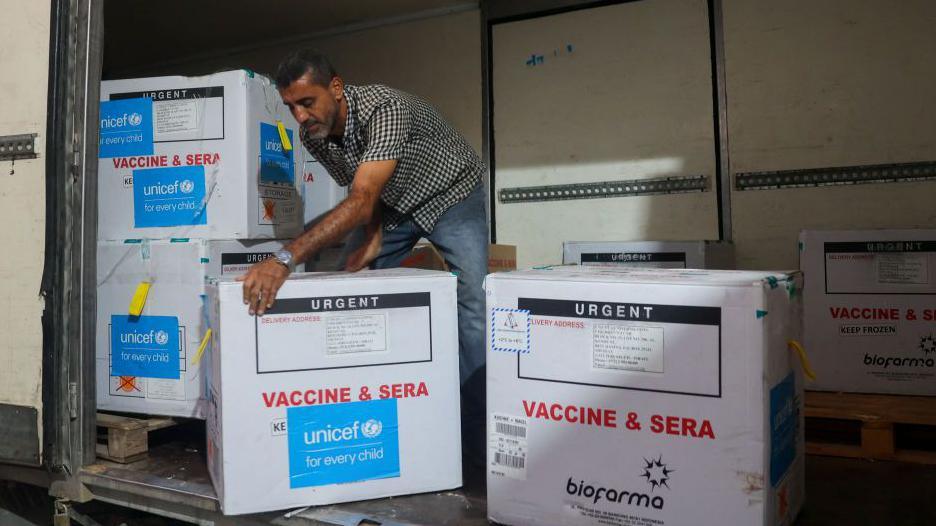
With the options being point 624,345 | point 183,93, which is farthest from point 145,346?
point 624,345

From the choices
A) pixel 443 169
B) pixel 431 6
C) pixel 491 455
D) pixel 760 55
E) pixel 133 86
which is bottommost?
pixel 491 455

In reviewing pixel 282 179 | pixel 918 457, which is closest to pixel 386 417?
pixel 282 179

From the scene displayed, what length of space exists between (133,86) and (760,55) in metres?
2.90

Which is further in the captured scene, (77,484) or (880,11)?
(880,11)

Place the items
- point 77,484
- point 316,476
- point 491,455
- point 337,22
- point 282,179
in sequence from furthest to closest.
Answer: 1. point 337,22
2. point 282,179
3. point 77,484
4. point 316,476
5. point 491,455

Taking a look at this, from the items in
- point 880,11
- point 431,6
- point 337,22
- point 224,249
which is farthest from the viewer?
point 337,22

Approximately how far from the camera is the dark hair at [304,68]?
77.5 inches

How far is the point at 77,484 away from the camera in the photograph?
2.10 metres

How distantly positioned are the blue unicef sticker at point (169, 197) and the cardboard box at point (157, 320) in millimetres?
87

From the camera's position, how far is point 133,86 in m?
2.32

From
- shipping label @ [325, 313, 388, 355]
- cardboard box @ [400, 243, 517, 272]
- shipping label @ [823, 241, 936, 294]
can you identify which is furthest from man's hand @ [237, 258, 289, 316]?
shipping label @ [823, 241, 936, 294]

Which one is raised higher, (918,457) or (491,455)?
(491,455)

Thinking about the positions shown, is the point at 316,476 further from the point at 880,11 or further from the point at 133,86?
the point at 880,11

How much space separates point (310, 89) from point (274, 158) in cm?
52
